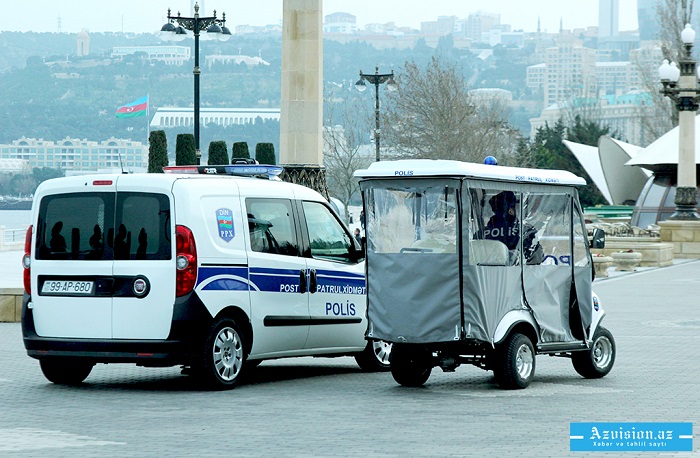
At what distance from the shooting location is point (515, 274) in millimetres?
11578

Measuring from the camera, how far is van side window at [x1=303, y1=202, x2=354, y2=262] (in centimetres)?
1270

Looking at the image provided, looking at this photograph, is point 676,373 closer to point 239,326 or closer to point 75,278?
point 239,326

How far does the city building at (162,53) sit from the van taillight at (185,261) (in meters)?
174

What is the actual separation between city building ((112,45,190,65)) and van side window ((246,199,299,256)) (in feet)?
567

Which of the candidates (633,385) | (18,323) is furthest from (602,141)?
(633,385)

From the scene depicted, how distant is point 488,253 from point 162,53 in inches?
7285

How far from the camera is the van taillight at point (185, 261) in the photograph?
440 inches

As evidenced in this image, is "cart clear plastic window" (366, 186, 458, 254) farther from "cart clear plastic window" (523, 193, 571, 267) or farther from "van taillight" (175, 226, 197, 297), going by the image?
"van taillight" (175, 226, 197, 297)

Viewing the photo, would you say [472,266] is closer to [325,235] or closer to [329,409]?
[329,409]

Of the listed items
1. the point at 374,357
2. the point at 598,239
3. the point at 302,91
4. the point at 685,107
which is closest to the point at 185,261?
the point at 374,357

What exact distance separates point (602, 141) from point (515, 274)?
56995 mm

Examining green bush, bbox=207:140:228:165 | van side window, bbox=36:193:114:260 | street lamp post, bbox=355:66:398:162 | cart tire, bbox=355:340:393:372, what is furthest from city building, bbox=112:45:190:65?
van side window, bbox=36:193:114:260

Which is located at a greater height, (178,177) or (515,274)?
(178,177)

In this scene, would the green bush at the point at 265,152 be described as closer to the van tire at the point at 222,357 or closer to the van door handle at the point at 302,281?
the van door handle at the point at 302,281
